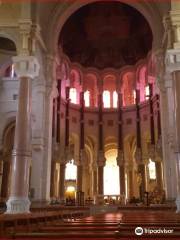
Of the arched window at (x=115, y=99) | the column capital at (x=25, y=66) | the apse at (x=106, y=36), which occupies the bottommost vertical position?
the column capital at (x=25, y=66)

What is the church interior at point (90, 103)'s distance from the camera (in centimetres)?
Result: 1639

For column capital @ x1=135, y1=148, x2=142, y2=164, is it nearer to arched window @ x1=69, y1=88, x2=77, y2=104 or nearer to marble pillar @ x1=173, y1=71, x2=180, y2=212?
arched window @ x1=69, y1=88, x2=77, y2=104

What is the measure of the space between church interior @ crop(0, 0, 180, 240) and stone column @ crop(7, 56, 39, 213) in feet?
0.15

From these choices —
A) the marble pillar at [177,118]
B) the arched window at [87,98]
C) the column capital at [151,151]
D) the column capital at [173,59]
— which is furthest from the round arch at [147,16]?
the arched window at [87,98]

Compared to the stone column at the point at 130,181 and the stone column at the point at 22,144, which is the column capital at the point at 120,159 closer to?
the stone column at the point at 130,181

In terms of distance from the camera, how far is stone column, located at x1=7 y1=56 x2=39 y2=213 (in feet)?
45.6

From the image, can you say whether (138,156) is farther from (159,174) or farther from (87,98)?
(87,98)

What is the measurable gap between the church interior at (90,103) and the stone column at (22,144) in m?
0.05

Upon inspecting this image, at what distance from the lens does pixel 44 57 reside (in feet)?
65.7

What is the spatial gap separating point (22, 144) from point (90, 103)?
2133 centimetres

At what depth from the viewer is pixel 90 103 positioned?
35344mm

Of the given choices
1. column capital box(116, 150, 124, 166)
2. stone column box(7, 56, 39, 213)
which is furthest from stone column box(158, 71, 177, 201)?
column capital box(116, 150, 124, 166)

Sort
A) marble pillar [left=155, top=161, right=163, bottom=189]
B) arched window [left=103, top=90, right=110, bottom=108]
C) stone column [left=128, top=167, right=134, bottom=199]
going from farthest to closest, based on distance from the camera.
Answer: arched window [left=103, top=90, right=110, bottom=108]
stone column [left=128, top=167, right=134, bottom=199]
marble pillar [left=155, top=161, right=163, bottom=189]

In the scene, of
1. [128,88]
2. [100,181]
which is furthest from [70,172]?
[128,88]
